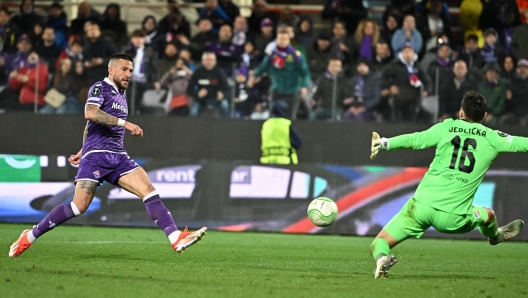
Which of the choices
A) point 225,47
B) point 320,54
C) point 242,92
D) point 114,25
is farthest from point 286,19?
point 114,25

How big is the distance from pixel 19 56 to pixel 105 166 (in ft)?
29.4

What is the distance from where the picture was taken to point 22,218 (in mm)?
15180

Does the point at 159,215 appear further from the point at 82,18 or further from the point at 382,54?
the point at 82,18

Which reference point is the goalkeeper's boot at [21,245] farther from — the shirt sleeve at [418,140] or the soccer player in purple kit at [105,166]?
the shirt sleeve at [418,140]

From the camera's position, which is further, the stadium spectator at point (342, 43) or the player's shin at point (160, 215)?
the stadium spectator at point (342, 43)

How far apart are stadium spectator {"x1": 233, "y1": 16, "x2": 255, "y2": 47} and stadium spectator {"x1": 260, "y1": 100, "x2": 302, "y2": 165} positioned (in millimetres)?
2901

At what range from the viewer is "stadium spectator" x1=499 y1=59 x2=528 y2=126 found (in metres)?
16.1

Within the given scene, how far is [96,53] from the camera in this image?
1709 cm

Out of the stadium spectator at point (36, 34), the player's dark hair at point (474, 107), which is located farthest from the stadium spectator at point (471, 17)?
the player's dark hair at point (474, 107)

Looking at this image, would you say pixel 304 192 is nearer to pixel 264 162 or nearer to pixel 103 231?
pixel 264 162

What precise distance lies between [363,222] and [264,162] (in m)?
2.22

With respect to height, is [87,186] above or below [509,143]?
below

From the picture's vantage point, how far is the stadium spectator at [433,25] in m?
17.8

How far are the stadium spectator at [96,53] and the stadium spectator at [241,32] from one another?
8.74 feet
